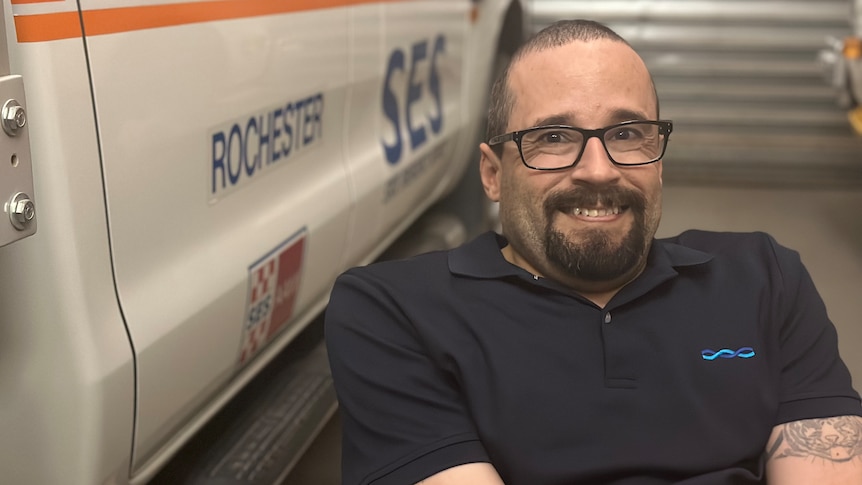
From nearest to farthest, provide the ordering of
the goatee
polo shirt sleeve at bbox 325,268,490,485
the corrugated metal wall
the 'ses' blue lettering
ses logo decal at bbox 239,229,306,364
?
polo shirt sleeve at bbox 325,268,490,485 → the goatee → ses logo decal at bbox 239,229,306,364 → the 'ses' blue lettering → the corrugated metal wall

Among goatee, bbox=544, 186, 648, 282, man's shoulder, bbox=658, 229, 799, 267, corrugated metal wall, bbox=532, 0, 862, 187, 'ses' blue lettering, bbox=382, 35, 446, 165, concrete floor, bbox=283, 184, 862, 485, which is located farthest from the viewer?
corrugated metal wall, bbox=532, 0, 862, 187

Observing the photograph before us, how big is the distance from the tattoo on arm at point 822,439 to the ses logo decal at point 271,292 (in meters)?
1.01

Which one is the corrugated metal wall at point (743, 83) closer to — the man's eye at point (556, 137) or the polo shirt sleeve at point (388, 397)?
the man's eye at point (556, 137)

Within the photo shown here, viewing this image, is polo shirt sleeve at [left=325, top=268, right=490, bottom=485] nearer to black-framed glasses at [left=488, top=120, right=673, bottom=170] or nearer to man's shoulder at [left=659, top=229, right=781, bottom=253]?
black-framed glasses at [left=488, top=120, right=673, bottom=170]

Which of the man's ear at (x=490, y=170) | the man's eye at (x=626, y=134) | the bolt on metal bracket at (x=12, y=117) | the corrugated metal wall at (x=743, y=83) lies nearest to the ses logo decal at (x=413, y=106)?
the man's ear at (x=490, y=170)

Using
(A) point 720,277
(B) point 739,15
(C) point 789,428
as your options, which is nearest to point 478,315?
(A) point 720,277

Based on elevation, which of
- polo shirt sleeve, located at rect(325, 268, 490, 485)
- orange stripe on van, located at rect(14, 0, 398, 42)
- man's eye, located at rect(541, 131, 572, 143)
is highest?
orange stripe on van, located at rect(14, 0, 398, 42)

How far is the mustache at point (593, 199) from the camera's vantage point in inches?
62.9

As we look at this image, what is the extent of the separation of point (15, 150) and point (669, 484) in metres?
1.04

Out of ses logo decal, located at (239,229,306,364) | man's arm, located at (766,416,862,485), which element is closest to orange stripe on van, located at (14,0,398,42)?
ses logo decal, located at (239,229,306,364)

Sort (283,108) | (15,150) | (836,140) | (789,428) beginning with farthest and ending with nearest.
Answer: (836,140), (283,108), (789,428), (15,150)

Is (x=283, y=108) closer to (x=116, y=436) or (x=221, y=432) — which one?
(x=221, y=432)

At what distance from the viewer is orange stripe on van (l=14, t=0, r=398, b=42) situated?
52.4 inches

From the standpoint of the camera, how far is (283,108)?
7.11 ft
